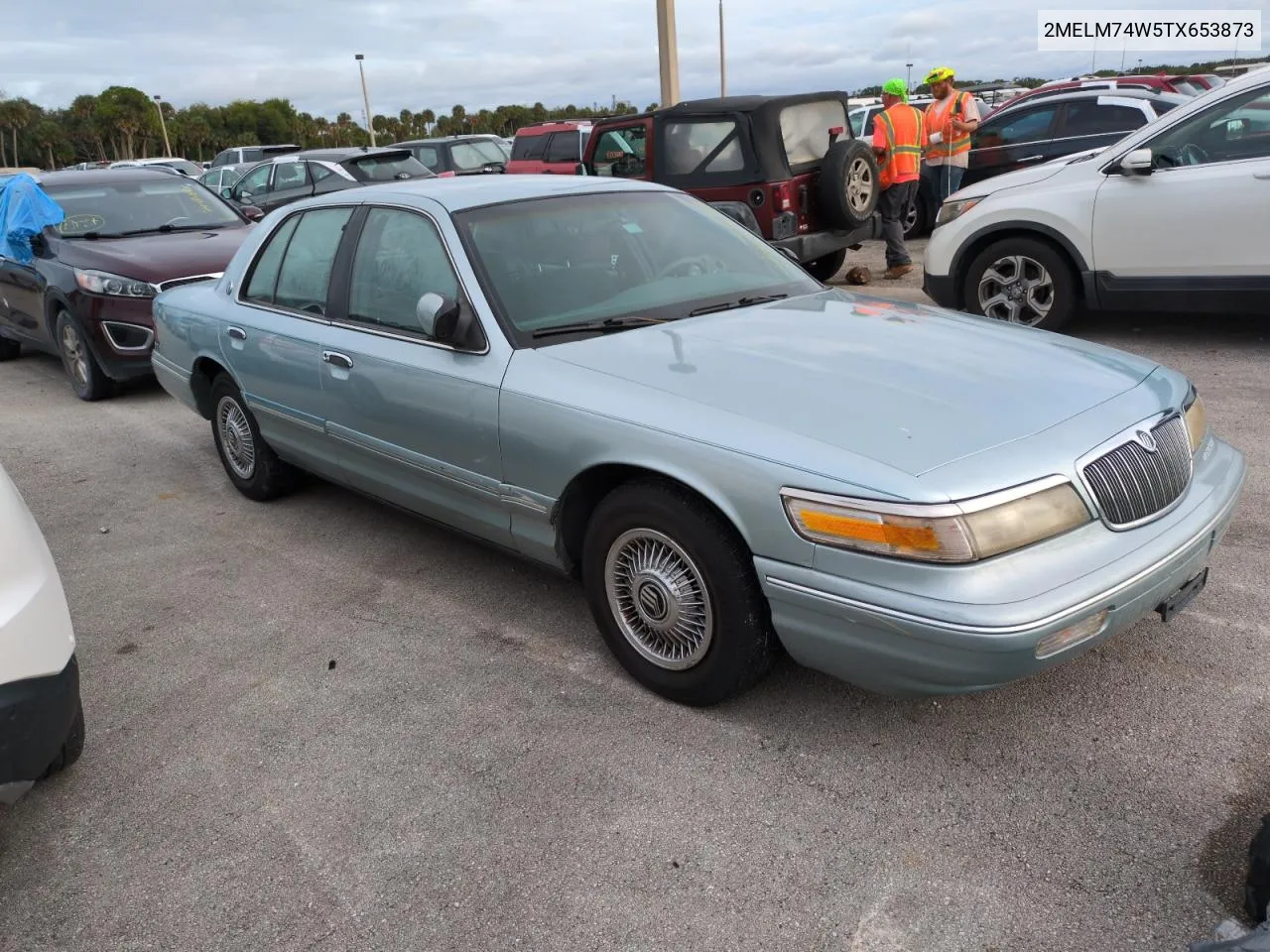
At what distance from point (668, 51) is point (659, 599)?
11101mm

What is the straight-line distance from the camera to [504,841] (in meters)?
2.67

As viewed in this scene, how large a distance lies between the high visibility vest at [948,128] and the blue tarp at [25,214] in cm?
815

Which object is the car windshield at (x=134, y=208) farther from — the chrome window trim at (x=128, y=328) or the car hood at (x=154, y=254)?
the chrome window trim at (x=128, y=328)

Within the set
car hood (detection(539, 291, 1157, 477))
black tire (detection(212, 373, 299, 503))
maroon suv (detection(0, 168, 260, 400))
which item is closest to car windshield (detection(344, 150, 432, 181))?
maroon suv (detection(0, 168, 260, 400))

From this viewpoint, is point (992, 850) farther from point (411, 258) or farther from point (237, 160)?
point (237, 160)

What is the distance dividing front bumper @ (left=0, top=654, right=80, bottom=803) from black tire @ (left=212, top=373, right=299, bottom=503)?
2.58 meters

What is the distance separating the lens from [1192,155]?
6504 mm

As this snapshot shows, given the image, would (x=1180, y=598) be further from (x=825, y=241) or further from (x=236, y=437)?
(x=825, y=241)

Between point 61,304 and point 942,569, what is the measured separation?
7.50m

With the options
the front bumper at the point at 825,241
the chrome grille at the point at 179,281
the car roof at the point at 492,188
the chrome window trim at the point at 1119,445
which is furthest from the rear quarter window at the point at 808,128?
Answer: the chrome window trim at the point at 1119,445

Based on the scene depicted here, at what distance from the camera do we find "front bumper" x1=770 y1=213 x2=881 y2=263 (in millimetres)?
8844

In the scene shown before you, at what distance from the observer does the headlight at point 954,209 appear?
7.42 meters

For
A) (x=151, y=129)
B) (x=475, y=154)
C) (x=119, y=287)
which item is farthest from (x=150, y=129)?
(x=119, y=287)

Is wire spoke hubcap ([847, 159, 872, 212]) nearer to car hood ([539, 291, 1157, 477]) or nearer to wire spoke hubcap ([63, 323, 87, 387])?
car hood ([539, 291, 1157, 477])
